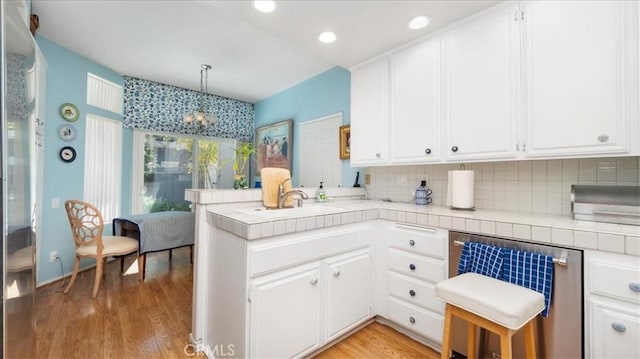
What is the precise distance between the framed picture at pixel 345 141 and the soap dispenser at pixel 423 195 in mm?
999

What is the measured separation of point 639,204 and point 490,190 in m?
0.75

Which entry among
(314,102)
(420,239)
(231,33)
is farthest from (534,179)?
(231,33)

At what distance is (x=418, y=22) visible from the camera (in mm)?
1883

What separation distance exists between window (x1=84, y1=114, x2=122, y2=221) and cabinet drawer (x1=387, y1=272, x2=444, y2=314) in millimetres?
3920

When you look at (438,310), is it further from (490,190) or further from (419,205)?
(490,190)

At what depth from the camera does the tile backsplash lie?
156cm

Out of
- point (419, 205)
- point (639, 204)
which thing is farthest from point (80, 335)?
Result: point (639, 204)

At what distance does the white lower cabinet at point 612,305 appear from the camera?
1.14m

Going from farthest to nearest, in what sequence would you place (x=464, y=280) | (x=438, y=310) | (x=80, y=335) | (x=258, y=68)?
(x=258, y=68)
(x=80, y=335)
(x=438, y=310)
(x=464, y=280)

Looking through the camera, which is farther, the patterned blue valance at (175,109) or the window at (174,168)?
the window at (174,168)

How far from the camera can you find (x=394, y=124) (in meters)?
2.28

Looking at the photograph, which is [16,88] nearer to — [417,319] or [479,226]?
[479,226]

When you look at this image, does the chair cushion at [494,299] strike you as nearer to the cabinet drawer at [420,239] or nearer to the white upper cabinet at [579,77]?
the cabinet drawer at [420,239]

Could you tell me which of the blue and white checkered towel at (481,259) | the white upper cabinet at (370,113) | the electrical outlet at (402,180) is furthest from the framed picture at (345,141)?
the blue and white checkered towel at (481,259)
